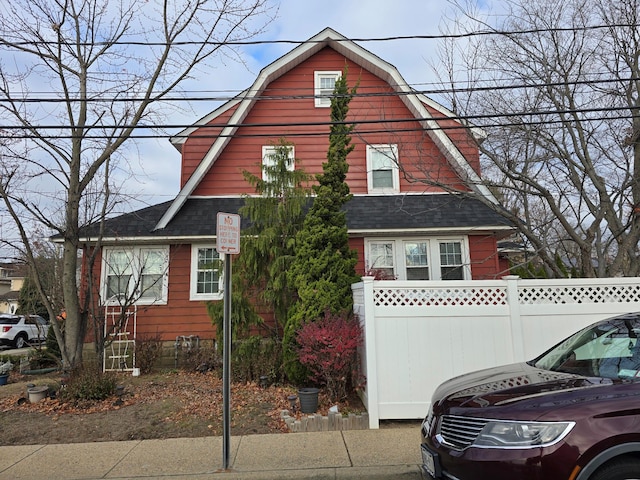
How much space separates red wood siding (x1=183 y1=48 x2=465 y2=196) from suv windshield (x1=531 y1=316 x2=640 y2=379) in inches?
302

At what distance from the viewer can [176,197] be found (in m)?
11.3

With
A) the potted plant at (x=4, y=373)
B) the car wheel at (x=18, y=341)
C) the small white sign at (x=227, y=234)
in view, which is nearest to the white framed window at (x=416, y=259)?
Answer: the small white sign at (x=227, y=234)

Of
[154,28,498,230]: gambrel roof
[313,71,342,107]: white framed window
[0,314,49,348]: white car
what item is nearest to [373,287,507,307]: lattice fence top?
[154,28,498,230]: gambrel roof

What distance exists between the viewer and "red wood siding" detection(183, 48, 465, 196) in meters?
11.7

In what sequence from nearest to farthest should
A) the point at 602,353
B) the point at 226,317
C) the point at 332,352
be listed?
1. the point at 602,353
2. the point at 226,317
3. the point at 332,352

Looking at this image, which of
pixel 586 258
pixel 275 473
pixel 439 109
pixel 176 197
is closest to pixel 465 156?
pixel 439 109

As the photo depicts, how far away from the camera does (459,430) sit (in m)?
3.14

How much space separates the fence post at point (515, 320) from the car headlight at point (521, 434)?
3334 mm

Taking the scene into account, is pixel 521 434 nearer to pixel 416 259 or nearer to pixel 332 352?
pixel 332 352

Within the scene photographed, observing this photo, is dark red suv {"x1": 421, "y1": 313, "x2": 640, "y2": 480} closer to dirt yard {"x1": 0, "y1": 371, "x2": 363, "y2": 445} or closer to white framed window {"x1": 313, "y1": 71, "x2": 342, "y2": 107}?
dirt yard {"x1": 0, "y1": 371, "x2": 363, "y2": 445}

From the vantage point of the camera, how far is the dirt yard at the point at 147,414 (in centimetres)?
587

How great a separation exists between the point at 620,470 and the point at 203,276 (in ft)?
32.0

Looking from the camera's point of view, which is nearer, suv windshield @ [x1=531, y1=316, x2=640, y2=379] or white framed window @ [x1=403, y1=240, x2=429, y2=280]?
suv windshield @ [x1=531, y1=316, x2=640, y2=379]

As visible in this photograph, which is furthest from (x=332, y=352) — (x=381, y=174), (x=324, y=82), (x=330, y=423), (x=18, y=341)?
(x=18, y=341)
